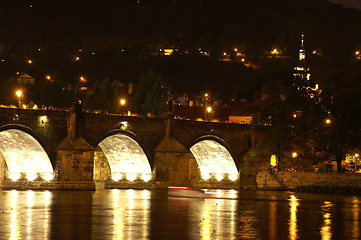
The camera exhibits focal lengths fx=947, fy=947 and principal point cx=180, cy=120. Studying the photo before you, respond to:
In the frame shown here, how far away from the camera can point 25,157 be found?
74.6 m

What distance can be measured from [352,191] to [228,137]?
1464cm

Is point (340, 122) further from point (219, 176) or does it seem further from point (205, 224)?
point (205, 224)

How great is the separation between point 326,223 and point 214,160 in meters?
44.1

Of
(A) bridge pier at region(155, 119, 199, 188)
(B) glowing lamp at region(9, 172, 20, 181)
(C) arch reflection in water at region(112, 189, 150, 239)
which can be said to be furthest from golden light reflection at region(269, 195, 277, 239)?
(B) glowing lamp at region(9, 172, 20, 181)

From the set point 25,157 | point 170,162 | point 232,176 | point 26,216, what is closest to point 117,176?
point 170,162

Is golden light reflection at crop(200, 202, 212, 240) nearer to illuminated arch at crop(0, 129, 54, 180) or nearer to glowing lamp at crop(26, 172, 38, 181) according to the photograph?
illuminated arch at crop(0, 129, 54, 180)

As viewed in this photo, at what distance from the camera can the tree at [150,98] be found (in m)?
116

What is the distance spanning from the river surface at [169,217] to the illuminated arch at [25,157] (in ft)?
18.4

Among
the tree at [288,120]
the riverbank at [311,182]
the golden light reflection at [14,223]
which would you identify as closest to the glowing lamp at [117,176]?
the tree at [288,120]

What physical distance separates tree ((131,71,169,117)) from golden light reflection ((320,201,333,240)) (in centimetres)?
5326

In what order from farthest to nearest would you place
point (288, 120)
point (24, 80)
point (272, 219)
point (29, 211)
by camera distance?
point (24, 80) → point (288, 120) → point (29, 211) → point (272, 219)

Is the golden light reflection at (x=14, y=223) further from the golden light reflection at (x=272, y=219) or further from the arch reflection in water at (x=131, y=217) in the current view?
the golden light reflection at (x=272, y=219)

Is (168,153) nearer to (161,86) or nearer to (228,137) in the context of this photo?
(228,137)

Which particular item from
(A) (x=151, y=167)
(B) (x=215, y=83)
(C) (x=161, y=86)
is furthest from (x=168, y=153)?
(B) (x=215, y=83)
